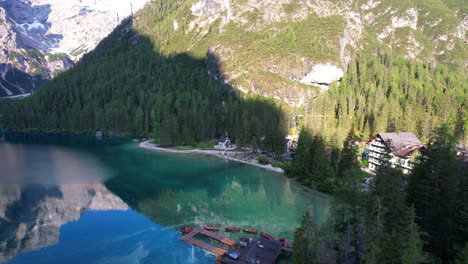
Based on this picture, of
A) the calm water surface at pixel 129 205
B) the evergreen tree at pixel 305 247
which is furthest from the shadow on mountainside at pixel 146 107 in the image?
the evergreen tree at pixel 305 247

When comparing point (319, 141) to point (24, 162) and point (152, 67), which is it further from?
point (152, 67)

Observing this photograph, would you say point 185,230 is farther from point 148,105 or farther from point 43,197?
point 148,105

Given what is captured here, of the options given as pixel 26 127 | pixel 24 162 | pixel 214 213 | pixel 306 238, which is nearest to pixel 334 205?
pixel 306 238

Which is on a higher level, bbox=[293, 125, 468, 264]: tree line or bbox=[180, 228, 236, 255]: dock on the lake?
bbox=[293, 125, 468, 264]: tree line

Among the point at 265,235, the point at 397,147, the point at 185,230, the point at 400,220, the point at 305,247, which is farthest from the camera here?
the point at 397,147

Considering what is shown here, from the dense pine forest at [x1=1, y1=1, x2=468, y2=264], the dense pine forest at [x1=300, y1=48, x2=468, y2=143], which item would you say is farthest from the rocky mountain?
the dense pine forest at [x1=300, y1=48, x2=468, y2=143]

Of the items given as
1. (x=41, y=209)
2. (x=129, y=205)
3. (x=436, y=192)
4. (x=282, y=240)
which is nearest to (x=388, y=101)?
(x=436, y=192)

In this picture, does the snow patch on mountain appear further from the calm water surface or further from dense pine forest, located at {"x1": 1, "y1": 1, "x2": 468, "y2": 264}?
the calm water surface
